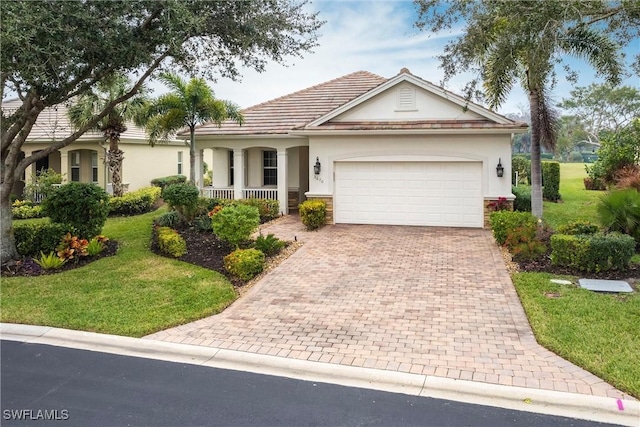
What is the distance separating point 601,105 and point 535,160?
4556cm

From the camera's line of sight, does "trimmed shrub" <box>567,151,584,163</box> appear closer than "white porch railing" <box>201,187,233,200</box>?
No

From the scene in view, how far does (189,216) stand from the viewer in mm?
15266

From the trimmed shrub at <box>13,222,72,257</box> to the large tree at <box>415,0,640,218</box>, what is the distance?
10.4m

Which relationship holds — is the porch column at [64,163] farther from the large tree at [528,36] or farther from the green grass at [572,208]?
the green grass at [572,208]

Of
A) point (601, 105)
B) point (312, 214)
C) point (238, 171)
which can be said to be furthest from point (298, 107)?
point (601, 105)

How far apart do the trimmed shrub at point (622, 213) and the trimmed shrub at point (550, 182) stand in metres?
10.3

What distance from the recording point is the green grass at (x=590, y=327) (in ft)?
18.7

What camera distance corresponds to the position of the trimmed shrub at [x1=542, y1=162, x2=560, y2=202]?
22.3 metres

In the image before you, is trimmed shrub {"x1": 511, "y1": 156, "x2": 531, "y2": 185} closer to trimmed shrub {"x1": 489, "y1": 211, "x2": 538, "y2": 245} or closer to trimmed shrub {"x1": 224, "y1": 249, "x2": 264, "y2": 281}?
trimmed shrub {"x1": 489, "y1": 211, "x2": 538, "y2": 245}

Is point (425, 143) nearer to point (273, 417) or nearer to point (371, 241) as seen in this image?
point (371, 241)

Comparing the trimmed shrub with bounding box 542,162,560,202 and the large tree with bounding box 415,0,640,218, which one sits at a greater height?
the large tree with bounding box 415,0,640,218

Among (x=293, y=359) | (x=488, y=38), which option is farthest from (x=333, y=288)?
(x=488, y=38)

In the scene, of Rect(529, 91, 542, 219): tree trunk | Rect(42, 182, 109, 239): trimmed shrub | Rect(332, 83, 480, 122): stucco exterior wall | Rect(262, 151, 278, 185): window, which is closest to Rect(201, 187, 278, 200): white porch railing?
Rect(262, 151, 278, 185): window

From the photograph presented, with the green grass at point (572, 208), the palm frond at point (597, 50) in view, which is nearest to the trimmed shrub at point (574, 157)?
the green grass at point (572, 208)
